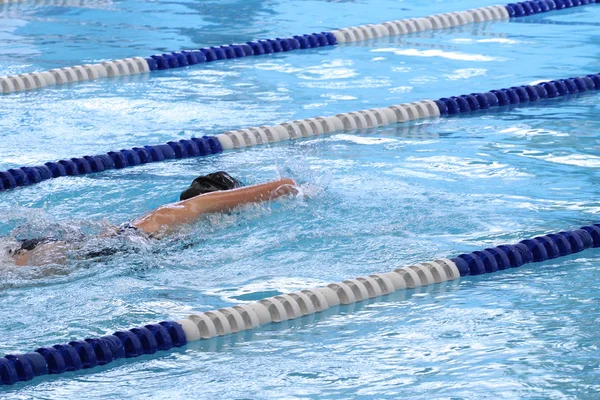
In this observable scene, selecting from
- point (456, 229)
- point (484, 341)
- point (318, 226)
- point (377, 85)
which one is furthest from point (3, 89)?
point (484, 341)

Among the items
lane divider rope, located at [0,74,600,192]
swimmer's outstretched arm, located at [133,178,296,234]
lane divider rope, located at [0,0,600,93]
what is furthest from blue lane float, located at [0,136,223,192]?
lane divider rope, located at [0,0,600,93]

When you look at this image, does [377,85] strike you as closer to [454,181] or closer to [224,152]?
[224,152]

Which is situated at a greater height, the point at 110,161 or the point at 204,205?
the point at 204,205

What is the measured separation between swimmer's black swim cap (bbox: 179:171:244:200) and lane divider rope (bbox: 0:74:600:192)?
0.97 meters

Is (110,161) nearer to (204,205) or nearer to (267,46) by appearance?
(204,205)

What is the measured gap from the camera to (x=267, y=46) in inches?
335

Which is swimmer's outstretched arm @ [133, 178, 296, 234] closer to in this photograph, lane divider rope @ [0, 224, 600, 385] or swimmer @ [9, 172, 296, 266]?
swimmer @ [9, 172, 296, 266]

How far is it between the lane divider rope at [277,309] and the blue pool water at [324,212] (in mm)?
47

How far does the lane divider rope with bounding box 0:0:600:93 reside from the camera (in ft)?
25.1

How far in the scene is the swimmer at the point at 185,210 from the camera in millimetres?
4637

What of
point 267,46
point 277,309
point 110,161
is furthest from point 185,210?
point 267,46

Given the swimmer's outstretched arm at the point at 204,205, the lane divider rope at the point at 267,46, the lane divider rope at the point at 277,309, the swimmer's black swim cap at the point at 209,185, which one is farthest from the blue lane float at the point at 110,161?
the lane divider rope at the point at 277,309

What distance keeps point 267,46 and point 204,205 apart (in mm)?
3648

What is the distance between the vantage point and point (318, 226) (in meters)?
5.11
